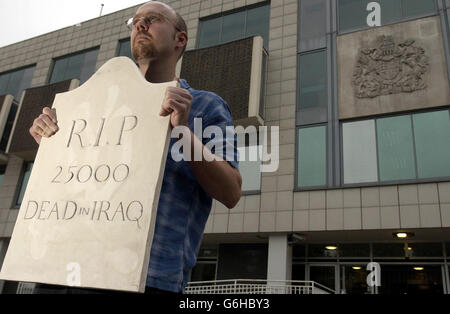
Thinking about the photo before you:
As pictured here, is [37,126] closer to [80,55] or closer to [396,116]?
[396,116]

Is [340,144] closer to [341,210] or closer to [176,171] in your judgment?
[341,210]

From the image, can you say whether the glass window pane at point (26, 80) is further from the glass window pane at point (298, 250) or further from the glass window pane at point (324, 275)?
the glass window pane at point (324, 275)

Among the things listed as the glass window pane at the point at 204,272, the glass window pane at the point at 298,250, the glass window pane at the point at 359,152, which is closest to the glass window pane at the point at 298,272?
the glass window pane at the point at 298,250

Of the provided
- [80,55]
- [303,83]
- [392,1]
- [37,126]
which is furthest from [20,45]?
[37,126]

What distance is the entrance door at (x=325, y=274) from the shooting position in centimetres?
1386

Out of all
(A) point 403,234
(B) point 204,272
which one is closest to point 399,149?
(A) point 403,234

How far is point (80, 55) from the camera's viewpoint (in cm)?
2203

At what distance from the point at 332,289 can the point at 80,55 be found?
17.1 metres

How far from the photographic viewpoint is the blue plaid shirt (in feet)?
4.50

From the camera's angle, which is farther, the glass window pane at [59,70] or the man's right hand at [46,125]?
the glass window pane at [59,70]

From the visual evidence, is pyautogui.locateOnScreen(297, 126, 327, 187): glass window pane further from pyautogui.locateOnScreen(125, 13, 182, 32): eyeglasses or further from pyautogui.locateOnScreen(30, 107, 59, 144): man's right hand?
pyautogui.locateOnScreen(30, 107, 59, 144): man's right hand

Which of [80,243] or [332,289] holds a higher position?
[332,289]

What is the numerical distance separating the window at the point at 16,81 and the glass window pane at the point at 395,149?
18735 mm

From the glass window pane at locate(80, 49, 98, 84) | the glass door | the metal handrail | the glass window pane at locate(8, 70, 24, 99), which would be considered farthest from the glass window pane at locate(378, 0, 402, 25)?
the glass window pane at locate(8, 70, 24, 99)
